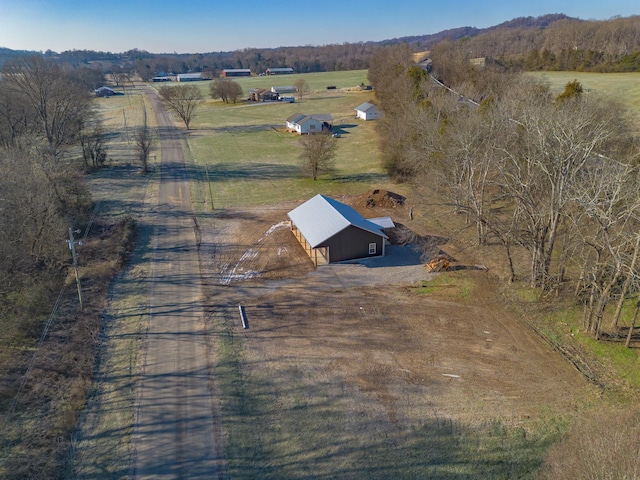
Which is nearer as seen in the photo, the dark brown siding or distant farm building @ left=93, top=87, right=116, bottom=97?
the dark brown siding

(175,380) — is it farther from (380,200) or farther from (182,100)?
(182,100)

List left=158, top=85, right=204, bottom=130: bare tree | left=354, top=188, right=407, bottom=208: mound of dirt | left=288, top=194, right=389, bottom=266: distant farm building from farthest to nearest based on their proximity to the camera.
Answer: left=158, top=85, right=204, bottom=130: bare tree
left=354, top=188, right=407, bottom=208: mound of dirt
left=288, top=194, right=389, bottom=266: distant farm building

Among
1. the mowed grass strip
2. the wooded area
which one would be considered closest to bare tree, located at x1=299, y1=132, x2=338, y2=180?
the wooded area

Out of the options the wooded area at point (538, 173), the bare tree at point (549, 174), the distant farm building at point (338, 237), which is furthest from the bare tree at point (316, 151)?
the bare tree at point (549, 174)

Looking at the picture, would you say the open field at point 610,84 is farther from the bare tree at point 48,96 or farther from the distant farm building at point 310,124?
the bare tree at point 48,96

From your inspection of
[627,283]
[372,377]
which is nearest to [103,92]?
[372,377]

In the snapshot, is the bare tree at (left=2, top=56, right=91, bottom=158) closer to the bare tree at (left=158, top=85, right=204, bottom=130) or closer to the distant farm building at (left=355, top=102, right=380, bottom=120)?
the bare tree at (left=158, top=85, right=204, bottom=130)

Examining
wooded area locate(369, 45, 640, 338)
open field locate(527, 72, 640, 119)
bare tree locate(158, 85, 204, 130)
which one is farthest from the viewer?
bare tree locate(158, 85, 204, 130)

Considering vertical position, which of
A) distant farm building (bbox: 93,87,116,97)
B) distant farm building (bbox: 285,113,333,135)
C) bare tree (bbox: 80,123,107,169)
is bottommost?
bare tree (bbox: 80,123,107,169)
